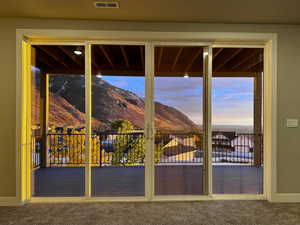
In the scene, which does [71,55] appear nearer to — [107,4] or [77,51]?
[77,51]

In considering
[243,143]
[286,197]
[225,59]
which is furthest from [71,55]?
[286,197]

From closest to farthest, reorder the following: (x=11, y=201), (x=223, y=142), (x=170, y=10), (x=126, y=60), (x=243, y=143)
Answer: (x=170, y=10) < (x=11, y=201) < (x=126, y=60) < (x=223, y=142) < (x=243, y=143)

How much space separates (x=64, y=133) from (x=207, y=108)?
2370 mm

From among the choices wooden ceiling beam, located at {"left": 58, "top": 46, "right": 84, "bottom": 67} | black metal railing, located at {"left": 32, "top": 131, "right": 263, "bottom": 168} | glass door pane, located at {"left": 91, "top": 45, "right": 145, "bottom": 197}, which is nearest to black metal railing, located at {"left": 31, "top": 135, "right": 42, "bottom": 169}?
black metal railing, located at {"left": 32, "top": 131, "right": 263, "bottom": 168}

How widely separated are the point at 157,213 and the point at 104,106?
1.74 meters

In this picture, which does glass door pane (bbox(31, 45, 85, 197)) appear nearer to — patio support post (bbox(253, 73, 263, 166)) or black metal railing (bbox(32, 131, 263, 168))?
black metal railing (bbox(32, 131, 263, 168))

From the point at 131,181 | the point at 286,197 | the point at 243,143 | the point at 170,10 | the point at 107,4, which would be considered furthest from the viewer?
the point at 243,143

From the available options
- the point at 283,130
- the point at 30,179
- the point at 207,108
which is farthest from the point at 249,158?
the point at 30,179

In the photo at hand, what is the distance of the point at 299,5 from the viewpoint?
2551mm

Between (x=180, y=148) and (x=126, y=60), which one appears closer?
(x=126, y=60)

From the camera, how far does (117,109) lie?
3.24 meters

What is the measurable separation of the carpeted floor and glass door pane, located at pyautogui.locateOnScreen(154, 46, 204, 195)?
1.39 feet

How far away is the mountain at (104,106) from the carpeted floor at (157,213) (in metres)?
1.18

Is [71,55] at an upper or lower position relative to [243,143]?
upper
